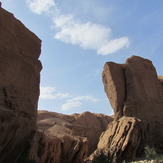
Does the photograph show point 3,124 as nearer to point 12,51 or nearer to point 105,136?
point 12,51

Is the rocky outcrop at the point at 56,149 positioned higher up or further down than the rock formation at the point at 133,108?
further down

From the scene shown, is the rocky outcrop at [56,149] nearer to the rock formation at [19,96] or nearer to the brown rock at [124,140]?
the rock formation at [19,96]

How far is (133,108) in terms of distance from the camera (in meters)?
30.1

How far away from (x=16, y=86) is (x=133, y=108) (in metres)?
17.5

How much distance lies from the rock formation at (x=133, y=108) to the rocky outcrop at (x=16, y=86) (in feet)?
35.1

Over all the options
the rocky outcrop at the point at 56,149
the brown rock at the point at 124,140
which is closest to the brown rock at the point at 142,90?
the brown rock at the point at 124,140

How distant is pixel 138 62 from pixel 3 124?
23623 millimetres

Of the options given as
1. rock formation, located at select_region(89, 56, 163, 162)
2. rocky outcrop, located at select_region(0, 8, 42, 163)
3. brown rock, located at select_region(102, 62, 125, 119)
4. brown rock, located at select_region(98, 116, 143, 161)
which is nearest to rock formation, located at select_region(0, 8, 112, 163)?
rocky outcrop, located at select_region(0, 8, 42, 163)

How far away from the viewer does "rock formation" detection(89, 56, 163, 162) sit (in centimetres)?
2559

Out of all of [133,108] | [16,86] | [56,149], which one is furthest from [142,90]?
[16,86]

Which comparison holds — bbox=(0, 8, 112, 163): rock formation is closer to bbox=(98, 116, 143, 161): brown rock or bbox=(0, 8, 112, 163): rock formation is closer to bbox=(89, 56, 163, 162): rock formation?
bbox=(98, 116, 143, 161): brown rock

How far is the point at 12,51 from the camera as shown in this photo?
1780 cm

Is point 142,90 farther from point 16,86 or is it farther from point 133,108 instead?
point 16,86

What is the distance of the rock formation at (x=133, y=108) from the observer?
2559 cm
